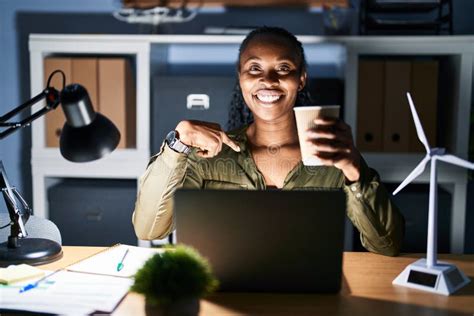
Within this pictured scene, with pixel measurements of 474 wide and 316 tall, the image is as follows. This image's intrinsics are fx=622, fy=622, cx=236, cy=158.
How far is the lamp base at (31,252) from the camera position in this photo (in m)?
1.44

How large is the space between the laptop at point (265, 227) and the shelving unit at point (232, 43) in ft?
5.14

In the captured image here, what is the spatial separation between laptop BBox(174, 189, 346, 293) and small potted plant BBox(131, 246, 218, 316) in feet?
0.38

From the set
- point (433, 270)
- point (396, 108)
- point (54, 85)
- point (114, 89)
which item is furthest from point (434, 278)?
→ point (54, 85)

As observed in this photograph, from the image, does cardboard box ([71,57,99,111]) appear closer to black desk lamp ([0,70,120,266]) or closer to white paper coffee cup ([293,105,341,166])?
black desk lamp ([0,70,120,266])

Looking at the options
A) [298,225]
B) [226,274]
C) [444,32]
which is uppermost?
[444,32]

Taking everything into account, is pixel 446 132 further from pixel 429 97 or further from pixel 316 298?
pixel 316 298

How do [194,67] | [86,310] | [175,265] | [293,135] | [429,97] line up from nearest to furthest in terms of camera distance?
[175,265]
[86,310]
[293,135]
[429,97]
[194,67]

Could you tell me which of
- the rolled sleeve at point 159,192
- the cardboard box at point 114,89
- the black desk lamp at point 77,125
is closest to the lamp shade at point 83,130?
the black desk lamp at point 77,125

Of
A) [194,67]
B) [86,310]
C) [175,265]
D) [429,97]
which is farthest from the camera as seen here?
[194,67]

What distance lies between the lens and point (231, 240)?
117 cm

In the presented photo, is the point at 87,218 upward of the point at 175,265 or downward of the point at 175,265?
downward

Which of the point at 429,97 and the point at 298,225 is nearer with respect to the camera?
the point at 298,225

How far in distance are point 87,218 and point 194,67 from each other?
88 cm

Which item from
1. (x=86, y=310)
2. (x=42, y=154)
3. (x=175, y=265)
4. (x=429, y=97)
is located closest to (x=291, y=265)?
(x=175, y=265)
